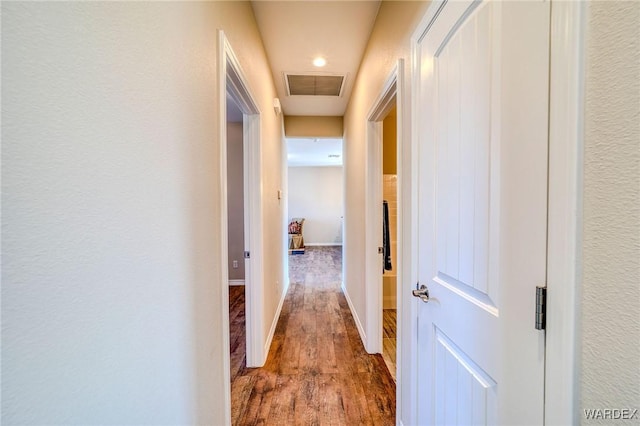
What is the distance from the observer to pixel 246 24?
5.37ft

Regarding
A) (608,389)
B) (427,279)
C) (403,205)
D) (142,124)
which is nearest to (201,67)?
(142,124)

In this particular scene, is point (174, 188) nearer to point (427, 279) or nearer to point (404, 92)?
point (427, 279)

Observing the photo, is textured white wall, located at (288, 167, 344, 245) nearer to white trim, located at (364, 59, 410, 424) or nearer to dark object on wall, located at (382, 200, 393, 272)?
dark object on wall, located at (382, 200, 393, 272)

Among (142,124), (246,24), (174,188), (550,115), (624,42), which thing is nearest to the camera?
(624,42)

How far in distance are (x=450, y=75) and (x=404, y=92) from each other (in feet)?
1.50

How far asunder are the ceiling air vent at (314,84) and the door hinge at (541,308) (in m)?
2.65

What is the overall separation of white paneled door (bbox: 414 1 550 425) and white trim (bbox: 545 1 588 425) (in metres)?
0.02

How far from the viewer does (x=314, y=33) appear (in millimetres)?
2041

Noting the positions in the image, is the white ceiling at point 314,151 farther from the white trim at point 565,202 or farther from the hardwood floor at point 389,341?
the white trim at point 565,202

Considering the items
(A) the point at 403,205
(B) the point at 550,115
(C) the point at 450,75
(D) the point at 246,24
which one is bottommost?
(A) the point at 403,205

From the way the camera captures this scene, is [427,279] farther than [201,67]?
Yes

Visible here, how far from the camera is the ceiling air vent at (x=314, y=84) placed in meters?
2.72

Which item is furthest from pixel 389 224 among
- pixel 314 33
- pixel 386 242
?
pixel 314 33

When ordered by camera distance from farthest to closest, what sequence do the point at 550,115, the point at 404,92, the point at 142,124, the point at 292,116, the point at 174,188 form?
the point at 292,116
the point at 404,92
the point at 174,188
the point at 142,124
the point at 550,115
